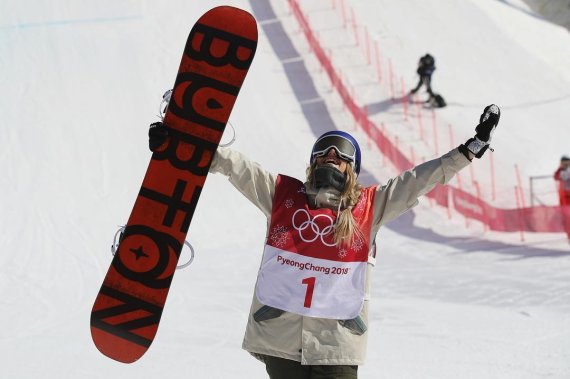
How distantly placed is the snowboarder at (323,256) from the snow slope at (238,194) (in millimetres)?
2139

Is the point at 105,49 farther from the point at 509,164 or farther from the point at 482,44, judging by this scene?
the point at 482,44

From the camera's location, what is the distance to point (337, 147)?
331 centimetres

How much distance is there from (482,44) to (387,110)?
11.3 feet

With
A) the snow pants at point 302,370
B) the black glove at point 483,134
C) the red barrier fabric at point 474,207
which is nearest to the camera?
the snow pants at point 302,370

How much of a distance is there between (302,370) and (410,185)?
0.74 m

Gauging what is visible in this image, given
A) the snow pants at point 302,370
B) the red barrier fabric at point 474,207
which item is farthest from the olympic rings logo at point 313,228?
the red barrier fabric at point 474,207

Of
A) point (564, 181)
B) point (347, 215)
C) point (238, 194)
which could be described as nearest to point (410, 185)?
point (347, 215)

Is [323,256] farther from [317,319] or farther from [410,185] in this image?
[410,185]

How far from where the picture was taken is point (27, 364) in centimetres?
533

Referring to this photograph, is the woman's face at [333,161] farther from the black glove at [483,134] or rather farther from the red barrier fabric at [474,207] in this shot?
the red barrier fabric at [474,207]

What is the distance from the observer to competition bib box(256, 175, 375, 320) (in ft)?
10.5

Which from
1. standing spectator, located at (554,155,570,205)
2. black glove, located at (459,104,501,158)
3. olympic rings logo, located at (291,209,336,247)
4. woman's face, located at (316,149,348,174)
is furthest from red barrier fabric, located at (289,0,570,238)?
olympic rings logo, located at (291,209,336,247)

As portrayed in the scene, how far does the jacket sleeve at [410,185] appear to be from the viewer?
129 inches

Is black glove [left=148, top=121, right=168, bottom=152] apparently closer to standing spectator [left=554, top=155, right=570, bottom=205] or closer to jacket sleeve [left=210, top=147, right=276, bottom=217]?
jacket sleeve [left=210, top=147, right=276, bottom=217]
